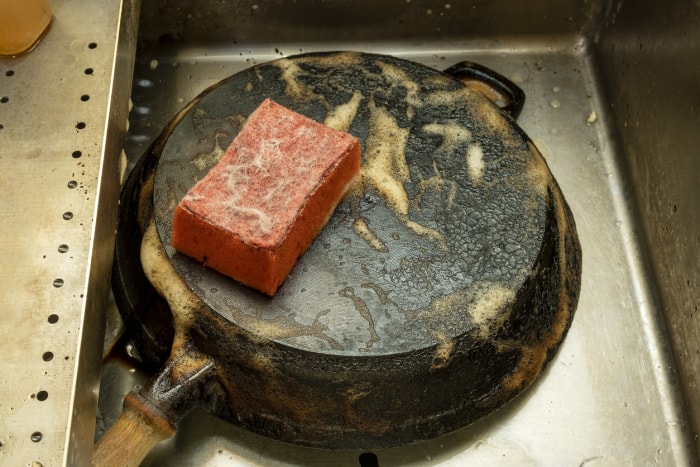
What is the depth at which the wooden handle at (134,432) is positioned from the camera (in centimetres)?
115

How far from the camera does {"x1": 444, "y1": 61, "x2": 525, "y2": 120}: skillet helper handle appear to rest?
165cm

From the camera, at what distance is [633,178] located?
172 cm

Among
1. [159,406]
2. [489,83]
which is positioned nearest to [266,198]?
[159,406]

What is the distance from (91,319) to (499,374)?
2.18 ft

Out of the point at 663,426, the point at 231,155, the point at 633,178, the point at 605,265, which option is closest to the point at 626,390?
the point at 663,426

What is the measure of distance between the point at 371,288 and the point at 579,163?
77 centimetres

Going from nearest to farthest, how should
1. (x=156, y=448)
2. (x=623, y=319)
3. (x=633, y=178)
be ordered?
(x=156, y=448), (x=623, y=319), (x=633, y=178)

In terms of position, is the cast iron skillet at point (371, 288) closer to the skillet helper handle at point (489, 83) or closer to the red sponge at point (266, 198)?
the red sponge at point (266, 198)

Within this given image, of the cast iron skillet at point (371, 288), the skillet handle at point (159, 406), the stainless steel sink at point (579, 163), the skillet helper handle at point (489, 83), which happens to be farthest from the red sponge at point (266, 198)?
the skillet helper handle at point (489, 83)

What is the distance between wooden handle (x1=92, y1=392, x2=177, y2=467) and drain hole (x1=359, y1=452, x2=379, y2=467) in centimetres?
35

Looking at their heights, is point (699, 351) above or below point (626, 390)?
above

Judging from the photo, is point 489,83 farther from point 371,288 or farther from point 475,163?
point 371,288

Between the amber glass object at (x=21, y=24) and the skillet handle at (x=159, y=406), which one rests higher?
the amber glass object at (x=21, y=24)

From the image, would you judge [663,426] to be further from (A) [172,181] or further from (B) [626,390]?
(A) [172,181]
